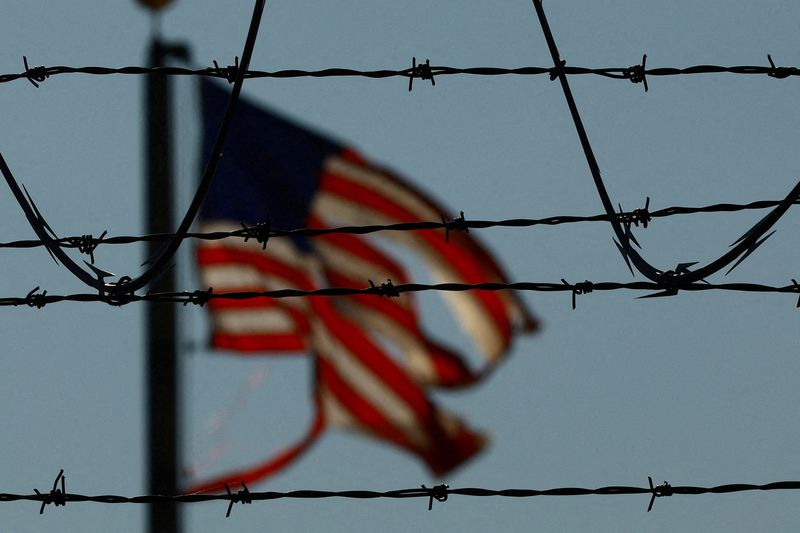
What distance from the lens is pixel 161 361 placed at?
468 inches

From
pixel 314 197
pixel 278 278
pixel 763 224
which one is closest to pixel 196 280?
pixel 278 278

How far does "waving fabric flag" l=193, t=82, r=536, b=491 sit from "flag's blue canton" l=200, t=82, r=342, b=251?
0.01 m

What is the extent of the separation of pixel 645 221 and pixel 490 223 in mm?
511

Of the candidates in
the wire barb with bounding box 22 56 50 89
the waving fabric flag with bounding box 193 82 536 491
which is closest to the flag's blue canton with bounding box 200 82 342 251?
the waving fabric flag with bounding box 193 82 536 491

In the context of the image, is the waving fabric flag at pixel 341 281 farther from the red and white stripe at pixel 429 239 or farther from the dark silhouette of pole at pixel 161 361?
the dark silhouette of pole at pixel 161 361

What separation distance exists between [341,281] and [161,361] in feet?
12.1

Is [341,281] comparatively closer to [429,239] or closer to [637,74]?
[429,239]

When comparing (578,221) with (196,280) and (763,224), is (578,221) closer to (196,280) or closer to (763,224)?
(763,224)

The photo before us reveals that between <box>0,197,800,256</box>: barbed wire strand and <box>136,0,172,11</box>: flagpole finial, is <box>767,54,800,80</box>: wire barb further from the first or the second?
<box>136,0,172,11</box>: flagpole finial

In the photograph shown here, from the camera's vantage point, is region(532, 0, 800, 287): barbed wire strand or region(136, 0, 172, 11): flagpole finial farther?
region(136, 0, 172, 11): flagpole finial

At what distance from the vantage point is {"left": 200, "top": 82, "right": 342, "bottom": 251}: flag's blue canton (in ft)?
51.5

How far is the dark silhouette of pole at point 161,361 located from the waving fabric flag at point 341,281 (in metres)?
2.13

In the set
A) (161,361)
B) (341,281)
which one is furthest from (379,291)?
(341,281)

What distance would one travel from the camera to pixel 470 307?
647 inches
